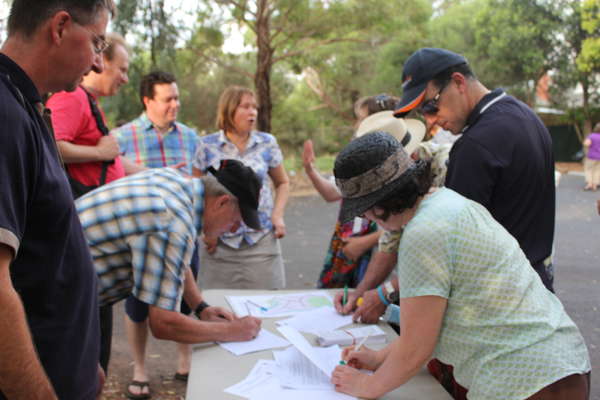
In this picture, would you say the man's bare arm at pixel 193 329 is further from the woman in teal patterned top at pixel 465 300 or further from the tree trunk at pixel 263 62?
the tree trunk at pixel 263 62

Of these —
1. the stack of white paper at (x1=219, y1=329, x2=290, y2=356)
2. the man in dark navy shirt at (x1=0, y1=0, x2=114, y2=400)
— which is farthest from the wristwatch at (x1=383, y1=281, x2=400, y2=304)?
the man in dark navy shirt at (x1=0, y1=0, x2=114, y2=400)

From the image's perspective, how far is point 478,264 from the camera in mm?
1376

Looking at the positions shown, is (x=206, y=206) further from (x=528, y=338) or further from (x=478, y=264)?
(x=528, y=338)

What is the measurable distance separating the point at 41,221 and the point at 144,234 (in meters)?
0.75

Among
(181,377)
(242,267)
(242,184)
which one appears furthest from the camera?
(181,377)

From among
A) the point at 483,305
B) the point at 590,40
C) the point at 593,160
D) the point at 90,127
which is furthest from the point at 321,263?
the point at 590,40

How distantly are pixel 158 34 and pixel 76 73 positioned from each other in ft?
25.8

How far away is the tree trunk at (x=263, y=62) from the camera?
30.5 ft

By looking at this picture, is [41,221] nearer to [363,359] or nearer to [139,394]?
[363,359]

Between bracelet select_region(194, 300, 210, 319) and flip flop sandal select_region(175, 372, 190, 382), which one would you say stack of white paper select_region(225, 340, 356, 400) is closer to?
bracelet select_region(194, 300, 210, 319)

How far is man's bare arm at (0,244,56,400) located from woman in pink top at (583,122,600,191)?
12.8 meters

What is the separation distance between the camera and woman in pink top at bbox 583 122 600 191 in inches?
460

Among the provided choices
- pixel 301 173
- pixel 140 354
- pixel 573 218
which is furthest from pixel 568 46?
pixel 140 354

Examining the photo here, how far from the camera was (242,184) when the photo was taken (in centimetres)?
230
